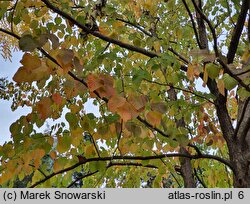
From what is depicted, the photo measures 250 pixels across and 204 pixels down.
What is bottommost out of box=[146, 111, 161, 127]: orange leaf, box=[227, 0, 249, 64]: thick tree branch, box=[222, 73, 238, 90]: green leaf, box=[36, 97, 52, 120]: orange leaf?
box=[146, 111, 161, 127]: orange leaf

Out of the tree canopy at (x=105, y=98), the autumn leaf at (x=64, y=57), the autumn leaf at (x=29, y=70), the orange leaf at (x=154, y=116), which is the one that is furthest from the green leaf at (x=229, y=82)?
the autumn leaf at (x=29, y=70)

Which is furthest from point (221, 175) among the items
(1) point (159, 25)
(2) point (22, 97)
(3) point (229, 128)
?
(2) point (22, 97)

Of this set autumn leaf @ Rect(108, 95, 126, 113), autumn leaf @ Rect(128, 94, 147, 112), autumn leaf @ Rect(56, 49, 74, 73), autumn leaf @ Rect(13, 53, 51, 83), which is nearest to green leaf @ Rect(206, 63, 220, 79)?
autumn leaf @ Rect(128, 94, 147, 112)

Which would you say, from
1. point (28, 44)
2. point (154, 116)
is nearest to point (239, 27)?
point (154, 116)

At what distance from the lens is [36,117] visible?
6.58 ft

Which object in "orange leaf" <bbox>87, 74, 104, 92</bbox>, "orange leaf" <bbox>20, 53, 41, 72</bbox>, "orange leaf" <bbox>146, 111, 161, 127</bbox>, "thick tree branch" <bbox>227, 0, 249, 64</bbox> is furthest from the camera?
"thick tree branch" <bbox>227, 0, 249, 64</bbox>

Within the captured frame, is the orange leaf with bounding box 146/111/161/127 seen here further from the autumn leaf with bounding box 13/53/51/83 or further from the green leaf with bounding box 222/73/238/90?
the autumn leaf with bounding box 13/53/51/83

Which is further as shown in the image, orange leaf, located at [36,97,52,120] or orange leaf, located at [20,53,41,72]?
orange leaf, located at [36,97,52,120]

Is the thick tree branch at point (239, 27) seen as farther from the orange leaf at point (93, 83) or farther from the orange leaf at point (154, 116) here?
the orange leaf at point (93, 83)

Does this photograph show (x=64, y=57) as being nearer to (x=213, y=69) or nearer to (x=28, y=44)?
(x=28, y=44)

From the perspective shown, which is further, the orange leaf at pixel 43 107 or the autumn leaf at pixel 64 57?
the orange leaf at pixel 43 107

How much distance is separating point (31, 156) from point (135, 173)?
8.45ft

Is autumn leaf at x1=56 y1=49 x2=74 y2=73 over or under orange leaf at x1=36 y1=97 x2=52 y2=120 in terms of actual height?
over
